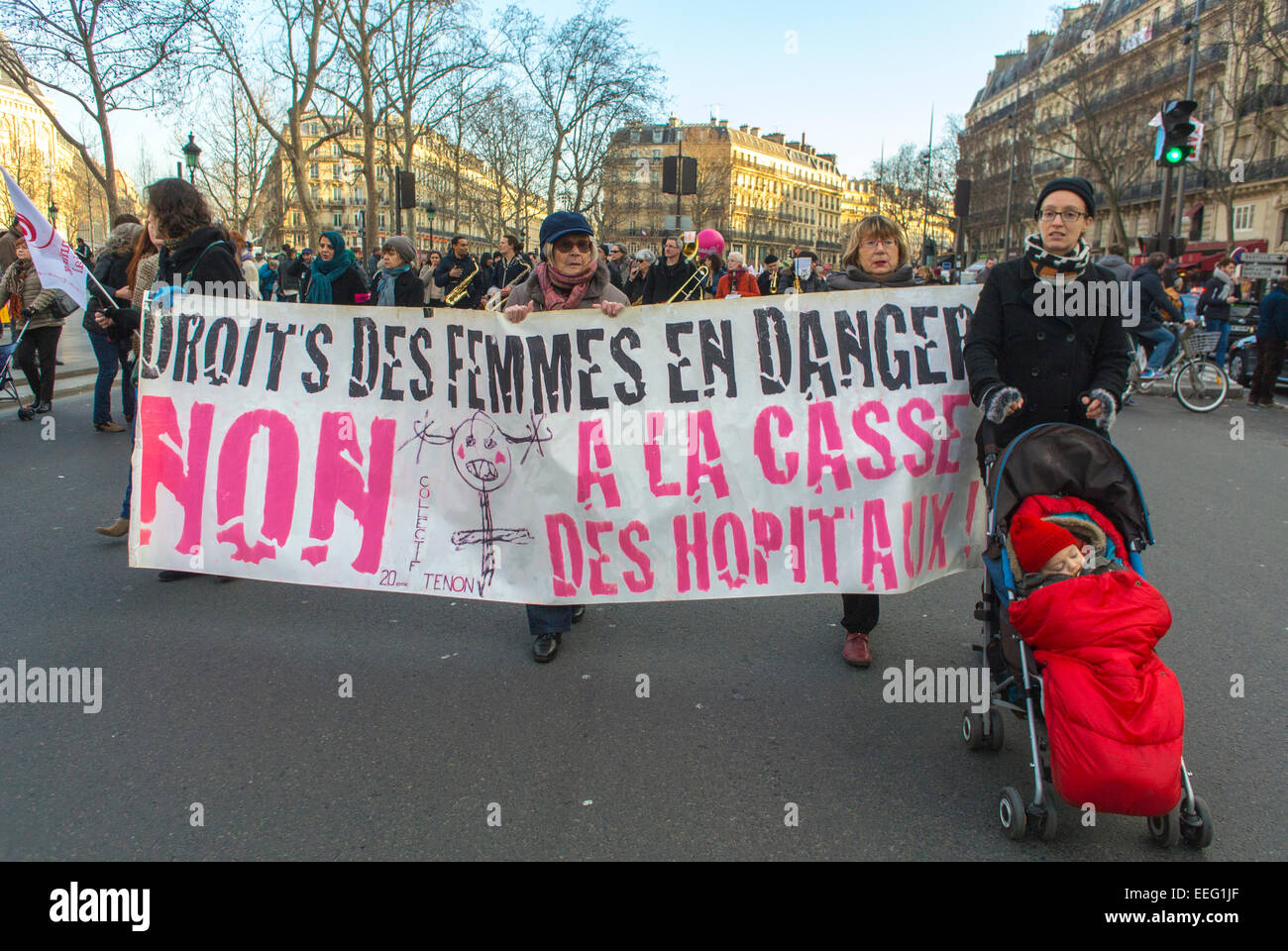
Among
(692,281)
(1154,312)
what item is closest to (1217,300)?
(1154,312)

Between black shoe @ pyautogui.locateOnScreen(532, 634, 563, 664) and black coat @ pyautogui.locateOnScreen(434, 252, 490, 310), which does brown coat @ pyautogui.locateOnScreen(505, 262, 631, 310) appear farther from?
black coat @ pyautogui.locateOnScreen(434, 252, 490, 310)

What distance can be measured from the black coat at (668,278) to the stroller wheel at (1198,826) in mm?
8318

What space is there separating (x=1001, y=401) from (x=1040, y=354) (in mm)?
310

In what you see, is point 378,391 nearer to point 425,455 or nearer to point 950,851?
point 425,455

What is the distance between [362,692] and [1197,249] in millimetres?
44593

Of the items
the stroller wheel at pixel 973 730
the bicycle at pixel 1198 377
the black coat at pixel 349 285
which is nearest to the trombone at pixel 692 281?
the black coat at pixel 349 285

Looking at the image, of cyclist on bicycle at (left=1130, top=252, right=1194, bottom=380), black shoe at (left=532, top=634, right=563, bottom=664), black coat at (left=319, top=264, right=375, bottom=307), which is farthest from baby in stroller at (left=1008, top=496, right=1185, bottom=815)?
cyclist on bicycle at (left=1130, top=252, right=1194, bottom=380)

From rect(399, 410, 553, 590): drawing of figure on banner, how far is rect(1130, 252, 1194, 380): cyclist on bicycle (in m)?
8.79

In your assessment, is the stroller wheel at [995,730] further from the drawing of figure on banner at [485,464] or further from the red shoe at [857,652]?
the drawing of figure on banner at [485,464]

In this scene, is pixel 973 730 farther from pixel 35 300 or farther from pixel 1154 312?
pixel 35 300

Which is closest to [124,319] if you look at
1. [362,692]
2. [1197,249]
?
[362,692]

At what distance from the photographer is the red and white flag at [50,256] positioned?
Result: 5.34m

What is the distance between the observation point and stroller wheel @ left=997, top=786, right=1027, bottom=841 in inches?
105

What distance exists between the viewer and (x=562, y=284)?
13.7 feet
